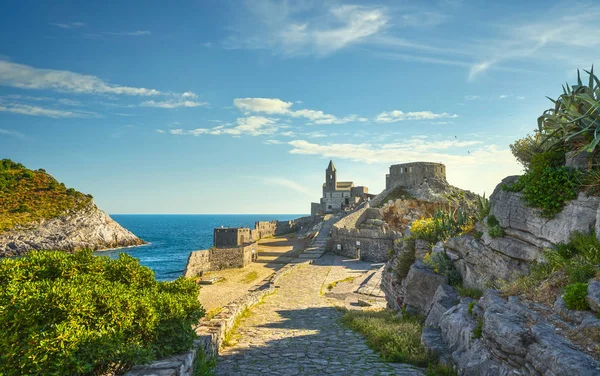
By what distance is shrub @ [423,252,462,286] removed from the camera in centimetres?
1148

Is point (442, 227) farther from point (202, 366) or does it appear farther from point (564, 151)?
point (202, 366)

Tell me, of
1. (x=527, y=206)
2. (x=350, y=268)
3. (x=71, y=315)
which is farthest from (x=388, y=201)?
(x=71, y=315)

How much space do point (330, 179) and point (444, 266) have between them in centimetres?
8331

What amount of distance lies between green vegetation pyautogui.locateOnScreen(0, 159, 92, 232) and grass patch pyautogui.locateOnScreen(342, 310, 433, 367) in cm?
7907

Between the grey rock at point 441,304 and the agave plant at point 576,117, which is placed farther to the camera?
the grey rock at point 441,304

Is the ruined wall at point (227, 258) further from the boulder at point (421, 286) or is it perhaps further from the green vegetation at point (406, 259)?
the boulder at point (421, 286)

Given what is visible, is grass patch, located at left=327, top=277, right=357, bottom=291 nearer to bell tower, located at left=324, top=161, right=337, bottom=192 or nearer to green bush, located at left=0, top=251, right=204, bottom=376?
green bush, located at left=0, top=251, right=204, bottom=376

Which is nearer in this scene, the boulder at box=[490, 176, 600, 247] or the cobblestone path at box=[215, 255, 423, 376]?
the boulder at box=[490, 176, 600, 247]

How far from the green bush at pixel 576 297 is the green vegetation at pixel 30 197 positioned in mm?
85192

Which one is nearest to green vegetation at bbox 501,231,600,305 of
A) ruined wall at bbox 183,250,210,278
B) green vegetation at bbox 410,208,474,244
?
green vegetation at bbox 410,208,474,244

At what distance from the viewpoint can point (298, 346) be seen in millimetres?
9992

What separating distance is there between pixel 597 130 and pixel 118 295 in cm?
1126

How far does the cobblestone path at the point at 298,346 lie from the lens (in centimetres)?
782

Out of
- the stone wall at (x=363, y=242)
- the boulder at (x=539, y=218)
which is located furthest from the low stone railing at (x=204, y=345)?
the stone wall at (x=363, y=242)
